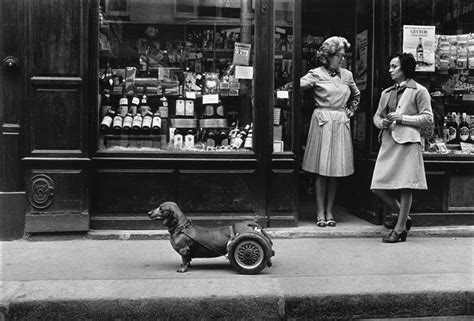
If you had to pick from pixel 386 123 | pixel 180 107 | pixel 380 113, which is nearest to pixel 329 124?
pixel 380 113

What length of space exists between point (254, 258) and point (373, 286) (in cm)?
101

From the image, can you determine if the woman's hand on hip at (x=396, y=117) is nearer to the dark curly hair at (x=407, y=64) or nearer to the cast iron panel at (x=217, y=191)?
the dark curly hair at (x=407, y=64)

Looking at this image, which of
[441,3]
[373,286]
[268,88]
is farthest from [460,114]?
[373,286]

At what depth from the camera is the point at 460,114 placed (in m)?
7.37

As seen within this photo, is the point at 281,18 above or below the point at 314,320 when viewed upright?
above

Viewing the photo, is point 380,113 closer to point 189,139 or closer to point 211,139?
point 211,139

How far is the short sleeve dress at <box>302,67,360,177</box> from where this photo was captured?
696cm

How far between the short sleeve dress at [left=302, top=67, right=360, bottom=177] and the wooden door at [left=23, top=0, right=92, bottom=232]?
2.61m

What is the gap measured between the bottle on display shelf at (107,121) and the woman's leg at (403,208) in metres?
3.30

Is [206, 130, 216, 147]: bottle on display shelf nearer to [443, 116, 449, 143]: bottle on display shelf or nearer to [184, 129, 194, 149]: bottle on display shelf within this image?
[184, 129, 194, 149]: bottle on display shelf

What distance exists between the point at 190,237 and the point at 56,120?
87.2 inches

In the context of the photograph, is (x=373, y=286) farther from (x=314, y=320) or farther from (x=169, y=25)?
(x=169, y=25)

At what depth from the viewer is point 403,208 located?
251 inches

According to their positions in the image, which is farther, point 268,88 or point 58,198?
point 268,88
